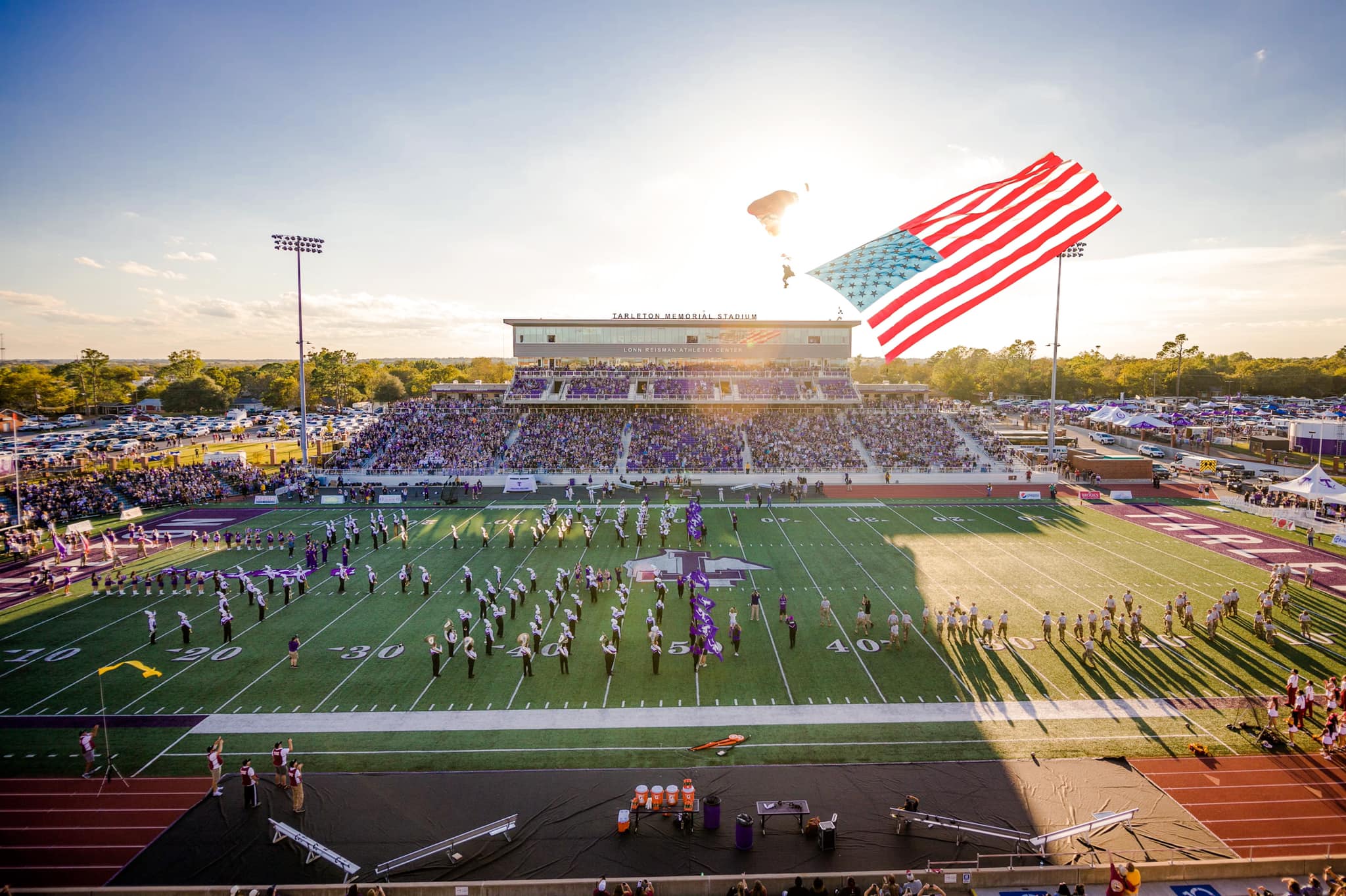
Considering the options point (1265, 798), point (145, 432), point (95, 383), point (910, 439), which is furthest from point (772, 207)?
point (95, 383)

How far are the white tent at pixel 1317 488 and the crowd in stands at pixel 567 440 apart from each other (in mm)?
32652

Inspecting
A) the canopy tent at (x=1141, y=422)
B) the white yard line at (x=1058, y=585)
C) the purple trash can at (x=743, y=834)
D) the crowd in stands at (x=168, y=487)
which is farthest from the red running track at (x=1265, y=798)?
the crowd in stands at (x=168, y=487)

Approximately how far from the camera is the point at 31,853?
Result: 30.0ft

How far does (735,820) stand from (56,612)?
20769 mm

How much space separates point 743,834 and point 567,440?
112 ft

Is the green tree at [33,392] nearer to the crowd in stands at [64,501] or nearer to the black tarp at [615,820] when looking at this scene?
the crowd in stands at [64,501]

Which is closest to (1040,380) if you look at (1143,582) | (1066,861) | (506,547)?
(1143,582)

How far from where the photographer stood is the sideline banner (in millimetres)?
35562

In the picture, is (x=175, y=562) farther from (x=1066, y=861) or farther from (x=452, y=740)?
(x=1066, y=861)

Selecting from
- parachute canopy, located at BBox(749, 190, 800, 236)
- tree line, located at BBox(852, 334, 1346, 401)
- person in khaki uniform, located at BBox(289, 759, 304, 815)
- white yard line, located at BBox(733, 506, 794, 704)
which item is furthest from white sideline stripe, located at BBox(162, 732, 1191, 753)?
tree line, located at BBox(852, 334, 1346, 401)

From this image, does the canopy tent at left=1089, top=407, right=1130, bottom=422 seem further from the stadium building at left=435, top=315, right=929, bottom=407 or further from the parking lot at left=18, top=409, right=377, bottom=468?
the parking lot at left=18, top=409, right=377, bottom=468

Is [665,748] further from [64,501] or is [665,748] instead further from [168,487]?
[64,501]

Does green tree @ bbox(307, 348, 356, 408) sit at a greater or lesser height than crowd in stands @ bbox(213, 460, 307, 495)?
greater

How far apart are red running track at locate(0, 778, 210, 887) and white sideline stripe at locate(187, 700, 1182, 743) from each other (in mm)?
1689
